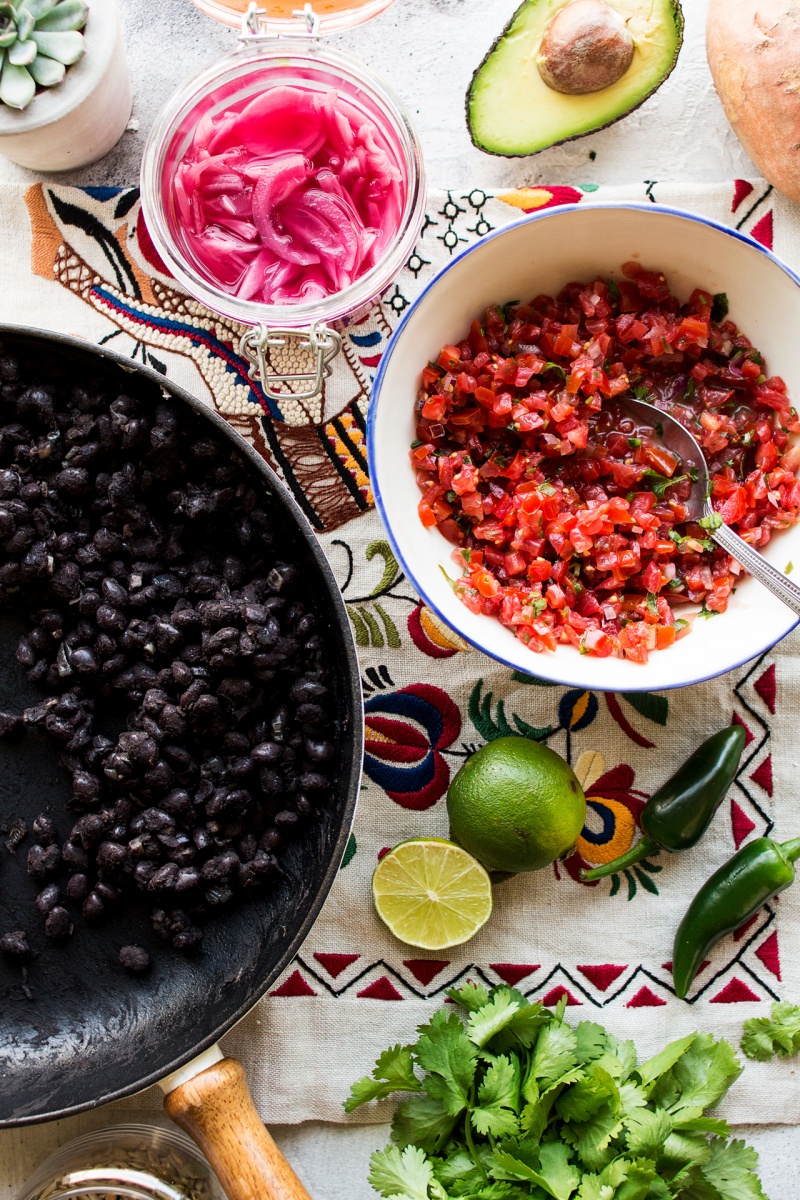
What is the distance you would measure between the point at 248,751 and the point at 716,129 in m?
1.65

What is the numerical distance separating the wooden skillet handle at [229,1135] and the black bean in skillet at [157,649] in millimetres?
247

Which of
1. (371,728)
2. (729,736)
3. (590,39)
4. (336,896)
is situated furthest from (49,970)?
(590,39)

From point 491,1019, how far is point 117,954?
0.74m

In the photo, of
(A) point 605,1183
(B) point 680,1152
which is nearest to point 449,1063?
(A) point 605,1183

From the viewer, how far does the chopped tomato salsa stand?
1.72m

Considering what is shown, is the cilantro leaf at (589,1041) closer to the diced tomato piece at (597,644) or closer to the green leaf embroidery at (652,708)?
the green leaf embroidery at (652,708)

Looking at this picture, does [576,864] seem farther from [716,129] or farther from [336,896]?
[716,129]

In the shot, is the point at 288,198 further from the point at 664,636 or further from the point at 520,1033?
the point at 520,1033

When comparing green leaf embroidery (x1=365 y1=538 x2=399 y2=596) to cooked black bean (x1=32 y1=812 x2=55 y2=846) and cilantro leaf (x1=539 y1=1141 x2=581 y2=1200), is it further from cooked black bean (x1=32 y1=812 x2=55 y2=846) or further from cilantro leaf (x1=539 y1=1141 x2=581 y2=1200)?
cilantro leaf (x1=539 y1=1141 x2=581 y2=1200)

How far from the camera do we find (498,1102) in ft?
5.86

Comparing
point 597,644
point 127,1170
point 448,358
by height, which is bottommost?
point 127,1170

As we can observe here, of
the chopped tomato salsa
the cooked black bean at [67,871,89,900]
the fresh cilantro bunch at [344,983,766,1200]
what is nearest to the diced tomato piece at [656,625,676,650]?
the chopped tomato salsa

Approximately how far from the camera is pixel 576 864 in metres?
1.97

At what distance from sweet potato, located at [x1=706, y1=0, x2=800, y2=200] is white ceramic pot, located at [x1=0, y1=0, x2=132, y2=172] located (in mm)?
1199
